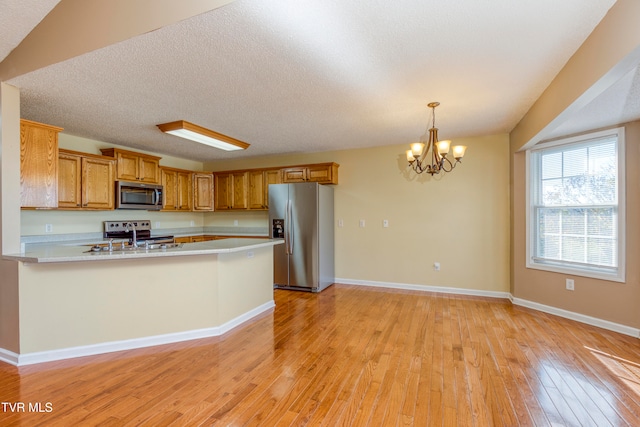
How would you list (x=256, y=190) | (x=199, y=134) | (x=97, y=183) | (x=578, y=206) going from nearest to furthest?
(x=578, y=206), (x=199, y=134), (x=97, y=183), (x=256, y=190)

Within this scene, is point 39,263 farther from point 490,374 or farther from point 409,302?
point 409,302

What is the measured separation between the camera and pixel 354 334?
292 cm

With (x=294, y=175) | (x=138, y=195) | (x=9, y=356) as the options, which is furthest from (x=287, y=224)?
(x=9, y=356)

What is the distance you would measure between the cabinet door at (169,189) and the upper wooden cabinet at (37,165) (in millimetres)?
1957

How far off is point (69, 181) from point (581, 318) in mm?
6429

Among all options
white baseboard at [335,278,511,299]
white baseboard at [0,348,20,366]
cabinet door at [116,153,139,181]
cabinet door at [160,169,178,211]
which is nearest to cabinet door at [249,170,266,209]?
cabinet door at [160,169,178,211]

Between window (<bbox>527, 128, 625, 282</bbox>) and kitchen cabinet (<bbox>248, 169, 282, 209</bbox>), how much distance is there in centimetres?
387

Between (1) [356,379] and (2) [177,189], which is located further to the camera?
(2) [177,189]

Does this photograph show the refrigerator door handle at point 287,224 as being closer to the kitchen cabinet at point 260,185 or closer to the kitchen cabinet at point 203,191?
the kitchen cabinet at point 260,185

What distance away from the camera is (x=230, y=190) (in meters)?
5.55

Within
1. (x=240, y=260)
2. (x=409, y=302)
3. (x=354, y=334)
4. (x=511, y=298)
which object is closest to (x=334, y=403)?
(x=354, y=334)

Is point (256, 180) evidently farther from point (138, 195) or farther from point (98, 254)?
point (98, 254)

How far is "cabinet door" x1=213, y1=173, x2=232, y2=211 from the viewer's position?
557 cm

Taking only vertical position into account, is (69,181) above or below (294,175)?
below
